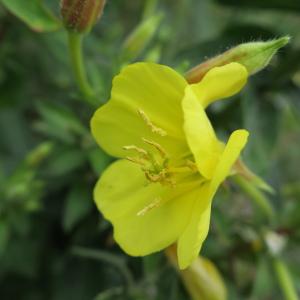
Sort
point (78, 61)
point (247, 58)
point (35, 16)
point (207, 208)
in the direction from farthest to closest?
point (35, 16), point (78, 61), point (247, 58), point (207, 208)

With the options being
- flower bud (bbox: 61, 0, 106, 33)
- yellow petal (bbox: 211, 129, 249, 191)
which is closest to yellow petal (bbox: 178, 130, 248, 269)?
yellow petal (bbox: 211, 129, 249, 191)

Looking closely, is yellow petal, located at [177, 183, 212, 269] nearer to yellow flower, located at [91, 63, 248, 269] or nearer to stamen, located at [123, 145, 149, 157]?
yellow flower, located at [91, 63, 248, 269]

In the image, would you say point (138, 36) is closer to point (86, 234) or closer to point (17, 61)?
point (86, 234)

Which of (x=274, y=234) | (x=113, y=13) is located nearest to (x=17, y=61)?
(x=113, y=13)

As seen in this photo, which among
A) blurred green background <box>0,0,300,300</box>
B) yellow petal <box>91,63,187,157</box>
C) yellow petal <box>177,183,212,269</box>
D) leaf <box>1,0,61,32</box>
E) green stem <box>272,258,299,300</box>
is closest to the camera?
yellow petal <box>177,183,212,269</box>

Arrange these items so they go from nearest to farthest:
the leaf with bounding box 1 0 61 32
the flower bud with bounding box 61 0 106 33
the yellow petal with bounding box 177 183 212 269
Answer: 1. the yellow petal with bounding box 177 183 212 269
2. the flower bud with bounding box 61 0 106 33
3. the leaf with bounding box 1 0 61 32

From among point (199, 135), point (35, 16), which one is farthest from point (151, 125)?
point (35, 16)

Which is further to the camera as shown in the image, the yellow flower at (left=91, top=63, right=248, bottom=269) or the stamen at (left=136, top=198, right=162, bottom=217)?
the stamen at (left=136, top=198, right=162, bottom=217)

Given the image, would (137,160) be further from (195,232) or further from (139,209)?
(195,232)
